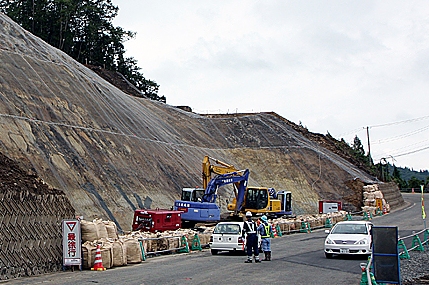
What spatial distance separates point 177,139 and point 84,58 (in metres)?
35.1

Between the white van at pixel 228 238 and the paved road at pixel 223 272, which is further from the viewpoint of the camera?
the white van at pixel 228 238

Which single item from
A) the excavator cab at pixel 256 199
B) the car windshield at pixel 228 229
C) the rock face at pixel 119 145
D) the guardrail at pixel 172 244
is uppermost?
the rock face at pixel 119 145

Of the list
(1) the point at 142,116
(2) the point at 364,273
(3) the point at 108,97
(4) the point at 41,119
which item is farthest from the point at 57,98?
(2) the point at 364,273

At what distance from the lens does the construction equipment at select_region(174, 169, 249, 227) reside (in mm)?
28312

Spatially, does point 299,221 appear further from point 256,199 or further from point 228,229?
point 228,229

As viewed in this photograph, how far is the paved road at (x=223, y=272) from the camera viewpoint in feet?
43.4

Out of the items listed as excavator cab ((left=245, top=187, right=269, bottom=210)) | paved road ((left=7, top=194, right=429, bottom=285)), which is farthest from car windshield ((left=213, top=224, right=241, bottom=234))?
excavator cab ((left=245, top=187, right=269, bottom=210))

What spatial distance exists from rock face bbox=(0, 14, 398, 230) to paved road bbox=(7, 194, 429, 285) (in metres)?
10.4

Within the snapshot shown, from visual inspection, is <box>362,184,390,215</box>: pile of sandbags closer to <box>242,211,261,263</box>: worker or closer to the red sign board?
<box>242,211,261,263</box>: worker

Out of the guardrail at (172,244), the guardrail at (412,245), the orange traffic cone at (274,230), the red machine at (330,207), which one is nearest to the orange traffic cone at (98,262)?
the guardrail at (172,244)

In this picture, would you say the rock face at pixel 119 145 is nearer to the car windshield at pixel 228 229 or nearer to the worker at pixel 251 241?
the car windshield at pixel 228 229

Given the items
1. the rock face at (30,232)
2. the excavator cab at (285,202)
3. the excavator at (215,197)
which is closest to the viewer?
the rock face at (30,232)

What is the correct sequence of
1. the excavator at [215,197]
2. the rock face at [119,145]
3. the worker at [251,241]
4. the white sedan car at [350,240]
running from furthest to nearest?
1. the rock face at [119,145]
2. the excavator at [215,197]
3. the white sedan car at [350,240]
4. the worker at [251,241]

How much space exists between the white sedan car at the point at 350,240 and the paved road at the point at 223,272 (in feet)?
1.17
